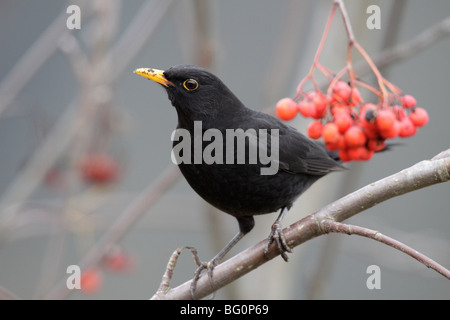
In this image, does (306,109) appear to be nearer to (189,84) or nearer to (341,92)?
(341,92)

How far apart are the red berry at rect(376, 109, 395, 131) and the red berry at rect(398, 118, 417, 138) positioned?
0.09m

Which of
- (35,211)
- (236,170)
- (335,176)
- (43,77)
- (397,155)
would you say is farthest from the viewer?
(43,77)

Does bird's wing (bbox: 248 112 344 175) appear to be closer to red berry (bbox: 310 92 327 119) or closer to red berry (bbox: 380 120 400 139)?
red berry (bbox: 310 92 327 119)

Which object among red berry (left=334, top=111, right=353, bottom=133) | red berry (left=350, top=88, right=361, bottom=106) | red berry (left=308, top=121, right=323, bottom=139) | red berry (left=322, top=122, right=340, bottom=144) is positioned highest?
red berry (left=350, top=88, right=361, bottom=106)

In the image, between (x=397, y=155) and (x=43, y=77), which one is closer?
(x=397, y=155)

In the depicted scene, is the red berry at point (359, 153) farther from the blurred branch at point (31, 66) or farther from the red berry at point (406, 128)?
the blurred branch at point (31, 66)

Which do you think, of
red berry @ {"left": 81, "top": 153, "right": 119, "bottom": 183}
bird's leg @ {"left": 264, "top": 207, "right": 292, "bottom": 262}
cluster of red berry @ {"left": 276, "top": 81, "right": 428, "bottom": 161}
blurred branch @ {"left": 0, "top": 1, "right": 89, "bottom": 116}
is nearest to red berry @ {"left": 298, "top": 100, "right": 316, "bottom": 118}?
cluster of red berry @ {"left": 276, "top": 81, "right": 428, "bottom": 161}

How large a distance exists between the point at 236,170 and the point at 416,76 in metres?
5.27

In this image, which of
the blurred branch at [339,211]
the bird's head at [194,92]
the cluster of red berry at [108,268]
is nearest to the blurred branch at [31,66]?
the bird's head at [194,92]

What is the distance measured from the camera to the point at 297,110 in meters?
2.88

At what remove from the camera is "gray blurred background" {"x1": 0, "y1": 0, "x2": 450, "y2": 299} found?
12.4ft
